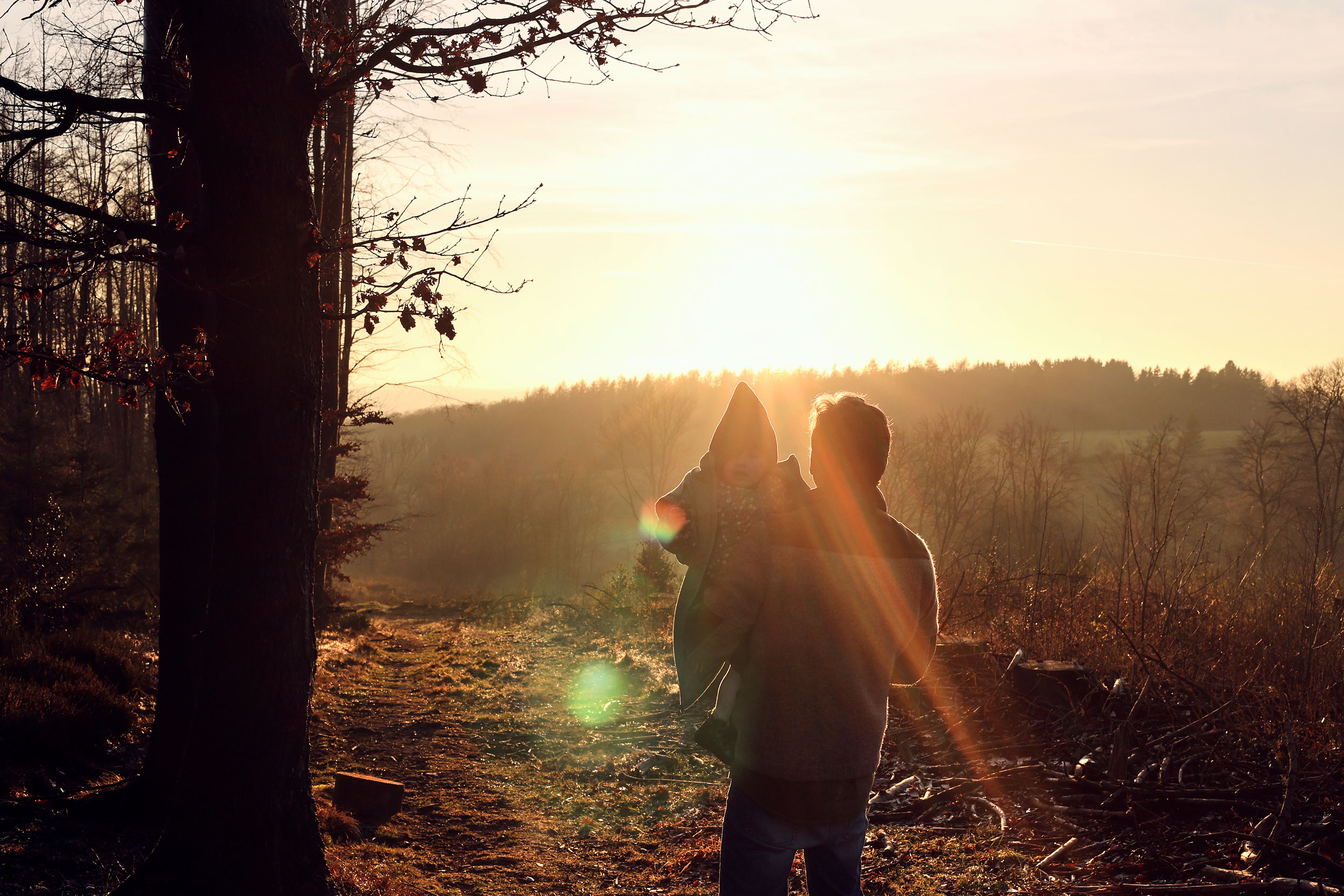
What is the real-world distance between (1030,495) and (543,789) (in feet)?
99.9

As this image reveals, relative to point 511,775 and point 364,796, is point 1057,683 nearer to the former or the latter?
point 511,775

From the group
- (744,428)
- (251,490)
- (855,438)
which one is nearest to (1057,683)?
(855,438)

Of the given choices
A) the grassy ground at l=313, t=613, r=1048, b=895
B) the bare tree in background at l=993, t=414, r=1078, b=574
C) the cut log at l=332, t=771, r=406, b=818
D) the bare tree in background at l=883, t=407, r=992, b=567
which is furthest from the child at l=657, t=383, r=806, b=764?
the bare tree in background at l=883, t=407, r=992, b=567

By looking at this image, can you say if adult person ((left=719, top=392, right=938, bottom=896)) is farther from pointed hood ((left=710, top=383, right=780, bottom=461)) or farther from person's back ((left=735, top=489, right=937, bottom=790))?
pointed hood ((left=710, top=383, right=780, bottom=461))

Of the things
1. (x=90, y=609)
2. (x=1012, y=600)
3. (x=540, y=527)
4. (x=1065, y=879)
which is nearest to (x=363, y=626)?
(x=90, y=609)

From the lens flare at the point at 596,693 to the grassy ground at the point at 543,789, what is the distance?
1.4 inches

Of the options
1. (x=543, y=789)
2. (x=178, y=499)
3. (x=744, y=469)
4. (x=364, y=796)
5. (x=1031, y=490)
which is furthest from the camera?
(x=1031, y=490)

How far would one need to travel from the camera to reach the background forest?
7.69m

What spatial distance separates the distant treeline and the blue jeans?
31045 mm

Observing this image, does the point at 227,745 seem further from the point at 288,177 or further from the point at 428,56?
the point at 428,56

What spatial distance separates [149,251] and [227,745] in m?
2.24

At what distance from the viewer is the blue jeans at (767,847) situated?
241 centimetres

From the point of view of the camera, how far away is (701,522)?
2.40m

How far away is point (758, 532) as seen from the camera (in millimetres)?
2369
